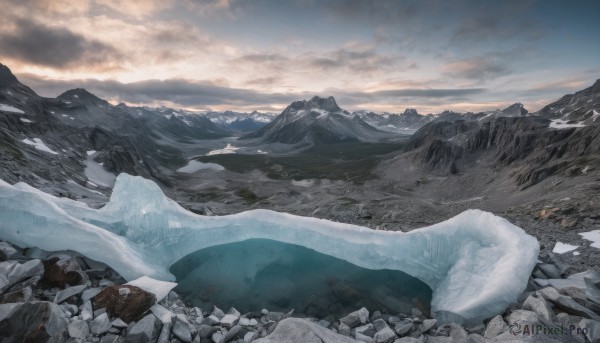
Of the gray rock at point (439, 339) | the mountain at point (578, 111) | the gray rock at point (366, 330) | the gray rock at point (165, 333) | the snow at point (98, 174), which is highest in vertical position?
the mountain at point (578, 111)

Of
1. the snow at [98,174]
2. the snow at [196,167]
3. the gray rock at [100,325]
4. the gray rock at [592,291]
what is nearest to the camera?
the gray rock at [100,325]

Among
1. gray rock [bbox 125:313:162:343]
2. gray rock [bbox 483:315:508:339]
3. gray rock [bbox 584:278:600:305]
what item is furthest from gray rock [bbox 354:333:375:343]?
gray rock [bbox 584:278:600:305]

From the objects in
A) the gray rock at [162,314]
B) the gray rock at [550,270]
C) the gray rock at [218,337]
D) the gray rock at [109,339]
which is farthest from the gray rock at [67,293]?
the gray rock at [550,270]

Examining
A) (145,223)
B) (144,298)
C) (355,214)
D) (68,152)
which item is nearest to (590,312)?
(144,298)

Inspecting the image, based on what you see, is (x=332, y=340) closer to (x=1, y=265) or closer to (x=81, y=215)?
(x=1, y=265)

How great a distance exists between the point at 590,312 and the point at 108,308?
640 inches

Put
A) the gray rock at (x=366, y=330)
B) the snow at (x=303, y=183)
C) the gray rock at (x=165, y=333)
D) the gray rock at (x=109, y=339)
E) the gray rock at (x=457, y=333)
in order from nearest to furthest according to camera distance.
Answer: the gray rock at (x=109, y=339)
the gray rock at (x=165, y=333)
the gray rock at (x=457, y=333)
the gray rock at (x=366, y=330)
the snow at (x=303, y=183)

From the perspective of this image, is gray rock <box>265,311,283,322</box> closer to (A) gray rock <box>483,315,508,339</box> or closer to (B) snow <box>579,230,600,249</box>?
(A) gray rock <box>483,315,508,339</box>

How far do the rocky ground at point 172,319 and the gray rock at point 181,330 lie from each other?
0.10 feet

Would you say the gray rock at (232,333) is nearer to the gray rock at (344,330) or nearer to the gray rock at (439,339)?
the gray rock at (344,330)

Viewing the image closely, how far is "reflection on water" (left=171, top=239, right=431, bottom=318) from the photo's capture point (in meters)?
16.5

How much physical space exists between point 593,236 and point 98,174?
9957cm

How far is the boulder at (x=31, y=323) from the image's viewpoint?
339 inches

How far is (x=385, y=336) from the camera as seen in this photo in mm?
11867
